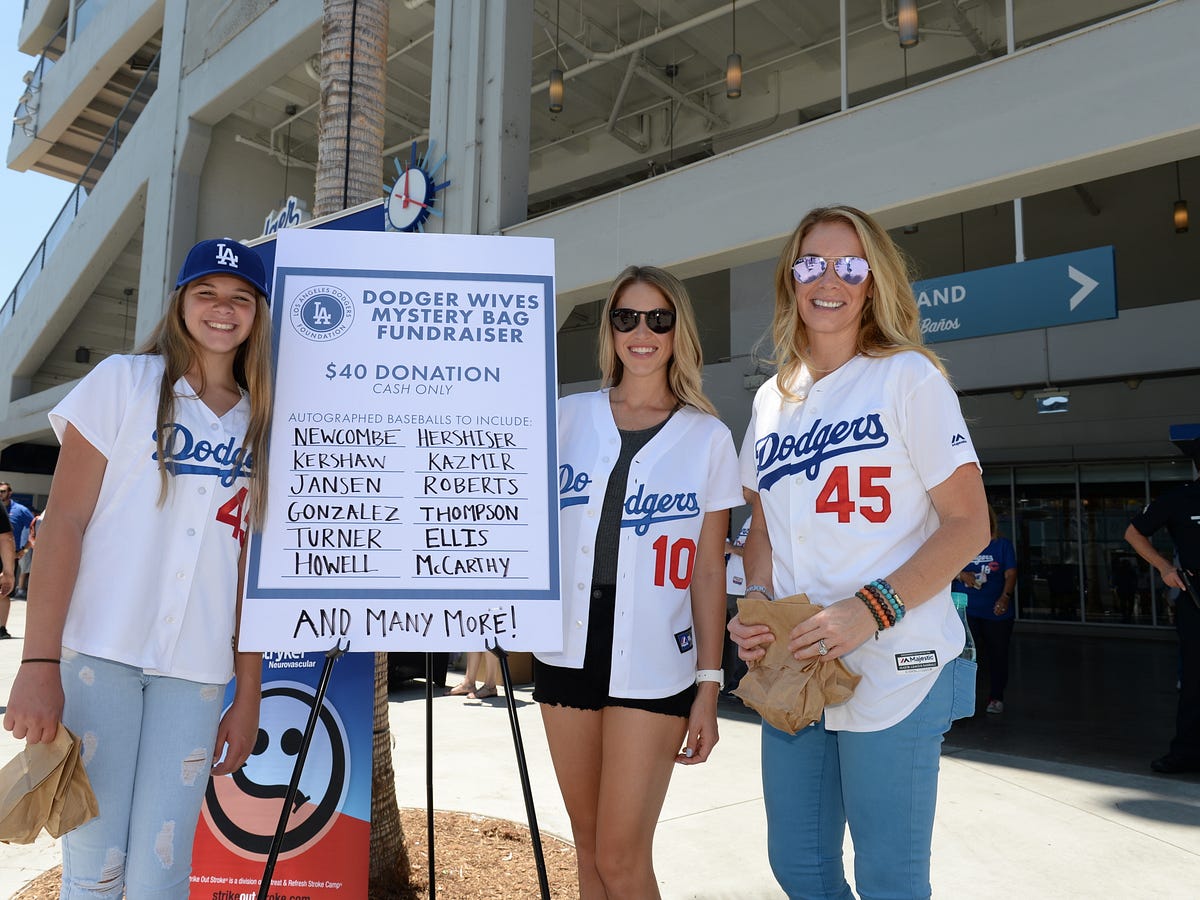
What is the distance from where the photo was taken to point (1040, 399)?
10.9 metres

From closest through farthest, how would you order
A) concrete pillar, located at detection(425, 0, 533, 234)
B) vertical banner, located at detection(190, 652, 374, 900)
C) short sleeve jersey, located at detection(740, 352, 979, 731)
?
short sleeve jersey, located at detection(740, 352, 979, 731), vertical banner, located at detection(190, 652, 374, 900), concrete pillar, located at detection(425, 0, 533, 234)

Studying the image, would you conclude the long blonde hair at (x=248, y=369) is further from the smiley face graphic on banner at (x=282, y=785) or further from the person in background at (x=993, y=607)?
the person in background at (x=993, y=607)

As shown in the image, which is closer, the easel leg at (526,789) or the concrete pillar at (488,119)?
the easel leg at (526,789)

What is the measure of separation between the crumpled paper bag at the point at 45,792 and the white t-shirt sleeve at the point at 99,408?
0.68 m

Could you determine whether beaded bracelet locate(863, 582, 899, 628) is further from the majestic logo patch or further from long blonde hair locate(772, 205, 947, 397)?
long blonde hair locate(772, 205, 947, 397)

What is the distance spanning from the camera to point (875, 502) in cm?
189

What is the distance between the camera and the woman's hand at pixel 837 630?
1765 mm

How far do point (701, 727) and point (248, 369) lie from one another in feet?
5.27

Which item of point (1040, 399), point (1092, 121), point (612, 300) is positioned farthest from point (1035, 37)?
point (612, 300)

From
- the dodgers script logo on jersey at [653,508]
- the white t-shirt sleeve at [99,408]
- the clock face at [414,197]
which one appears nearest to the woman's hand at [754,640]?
the dodgers script logo on jersey at [653,508]

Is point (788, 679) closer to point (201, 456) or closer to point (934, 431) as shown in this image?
point (934, 431)

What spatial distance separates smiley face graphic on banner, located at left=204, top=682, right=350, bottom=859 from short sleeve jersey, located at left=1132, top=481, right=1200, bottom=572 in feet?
17.3

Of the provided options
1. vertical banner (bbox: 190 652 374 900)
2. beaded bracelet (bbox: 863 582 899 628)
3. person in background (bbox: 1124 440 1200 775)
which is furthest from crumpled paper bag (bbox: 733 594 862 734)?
person in background (bbox: 1124 440 1200 775)

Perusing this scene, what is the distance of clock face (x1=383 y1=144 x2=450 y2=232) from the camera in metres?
9.24
